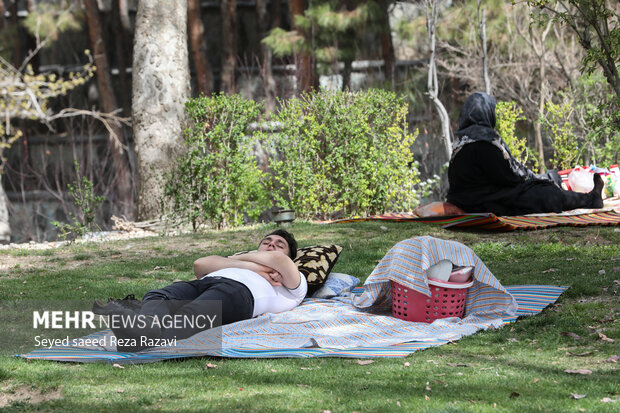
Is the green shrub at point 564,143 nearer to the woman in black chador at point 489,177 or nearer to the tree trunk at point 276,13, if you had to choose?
the woman in black chador at point 489,177

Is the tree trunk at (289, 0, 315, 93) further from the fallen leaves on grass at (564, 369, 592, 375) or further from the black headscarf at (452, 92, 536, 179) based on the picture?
the fallen leaves on grass at (564, 369, 592, 375)

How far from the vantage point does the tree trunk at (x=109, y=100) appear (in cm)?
1717

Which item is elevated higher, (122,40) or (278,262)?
(122,40)

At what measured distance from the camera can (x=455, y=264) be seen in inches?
181

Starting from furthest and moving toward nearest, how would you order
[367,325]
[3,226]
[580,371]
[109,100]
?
[109,100]
[3,226]
[367,325]
[580,371]

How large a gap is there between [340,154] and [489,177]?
2141mm

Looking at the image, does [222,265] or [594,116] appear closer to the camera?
[222,265]

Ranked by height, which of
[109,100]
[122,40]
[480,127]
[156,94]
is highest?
A: [122,40]

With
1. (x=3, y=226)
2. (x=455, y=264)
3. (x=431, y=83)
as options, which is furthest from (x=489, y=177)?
(x=3, y=226)

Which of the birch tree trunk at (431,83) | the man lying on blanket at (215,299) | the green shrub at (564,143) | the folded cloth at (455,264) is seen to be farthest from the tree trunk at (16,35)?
the folded cloth at (455,264)

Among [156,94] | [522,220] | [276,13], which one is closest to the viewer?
[522,220]

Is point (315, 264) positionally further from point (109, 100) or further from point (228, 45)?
point (109, 100)

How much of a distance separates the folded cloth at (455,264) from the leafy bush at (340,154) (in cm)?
537

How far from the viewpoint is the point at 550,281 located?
224 inches
